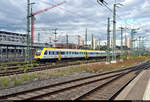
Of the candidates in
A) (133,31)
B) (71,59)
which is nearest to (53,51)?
(71,59)

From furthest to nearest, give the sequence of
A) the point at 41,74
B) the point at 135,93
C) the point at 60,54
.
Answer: the point at 60,54, the point at 41,74, the point at 135,93

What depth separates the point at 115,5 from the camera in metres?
28.8

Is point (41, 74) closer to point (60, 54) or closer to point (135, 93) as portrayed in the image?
point (135, 93)

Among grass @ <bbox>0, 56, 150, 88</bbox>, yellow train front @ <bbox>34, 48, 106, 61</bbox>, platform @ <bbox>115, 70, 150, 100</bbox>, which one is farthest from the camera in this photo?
yellow train front @ <bbox>34, 48, 106, 61</bbox>

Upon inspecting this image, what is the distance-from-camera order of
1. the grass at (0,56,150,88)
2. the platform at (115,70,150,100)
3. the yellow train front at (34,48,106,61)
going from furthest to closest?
the yellow train front at (34,48,106,61) → the grass at (0,56,150,88) → the platform at (115,70,150,100)

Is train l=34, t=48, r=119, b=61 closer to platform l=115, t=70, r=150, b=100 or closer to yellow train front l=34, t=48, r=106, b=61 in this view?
yellow train front l=34, t=48, r=106, b=61

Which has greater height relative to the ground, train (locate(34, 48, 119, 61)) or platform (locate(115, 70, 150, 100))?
train (locate(34, 48, 119, 61))

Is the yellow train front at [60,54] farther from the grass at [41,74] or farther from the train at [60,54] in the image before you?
the grass at [41,74]

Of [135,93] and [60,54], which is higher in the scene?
[60,54]

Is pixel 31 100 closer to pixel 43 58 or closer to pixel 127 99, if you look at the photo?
pixel 127 99

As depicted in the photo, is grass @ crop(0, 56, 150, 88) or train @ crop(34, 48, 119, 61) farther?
train @ crop(34, 48, 119, 61)

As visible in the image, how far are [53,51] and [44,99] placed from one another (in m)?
24.7

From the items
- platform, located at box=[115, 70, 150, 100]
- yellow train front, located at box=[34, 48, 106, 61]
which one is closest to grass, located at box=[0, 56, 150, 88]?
yellow train front, located at box=[34, 48, 106, 61]

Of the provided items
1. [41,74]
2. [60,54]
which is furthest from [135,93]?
[60,54]
